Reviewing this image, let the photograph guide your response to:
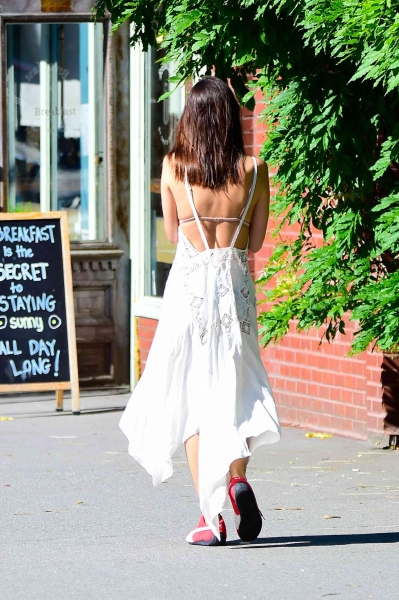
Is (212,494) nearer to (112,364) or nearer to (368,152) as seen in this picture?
(368,152)

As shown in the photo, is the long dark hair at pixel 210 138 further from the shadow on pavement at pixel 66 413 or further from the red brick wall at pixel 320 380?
the shadow on pavement at pixel 66 413

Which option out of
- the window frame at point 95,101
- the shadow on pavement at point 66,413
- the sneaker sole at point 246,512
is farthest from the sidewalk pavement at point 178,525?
the window frame at point 95,101

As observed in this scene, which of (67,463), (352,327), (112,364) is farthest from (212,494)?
(112,364)

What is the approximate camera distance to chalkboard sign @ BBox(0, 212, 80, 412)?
31.1 ft

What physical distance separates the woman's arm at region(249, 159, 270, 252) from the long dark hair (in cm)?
10

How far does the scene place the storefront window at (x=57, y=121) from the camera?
1016 centimetres

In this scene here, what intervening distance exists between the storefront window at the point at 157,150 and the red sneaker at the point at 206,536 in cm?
482

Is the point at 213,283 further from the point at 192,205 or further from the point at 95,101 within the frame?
the point at 95,101

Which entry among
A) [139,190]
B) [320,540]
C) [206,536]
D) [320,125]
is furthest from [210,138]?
[139,190]

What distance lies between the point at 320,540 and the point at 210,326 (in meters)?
1.04

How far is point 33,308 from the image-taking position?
9508 millimetres

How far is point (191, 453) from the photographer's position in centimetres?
→ 552

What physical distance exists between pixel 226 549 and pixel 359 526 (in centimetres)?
78

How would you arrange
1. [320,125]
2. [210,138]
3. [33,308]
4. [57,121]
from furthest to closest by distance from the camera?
[57,121] < [33,308] < [320,125] < [210,138]
